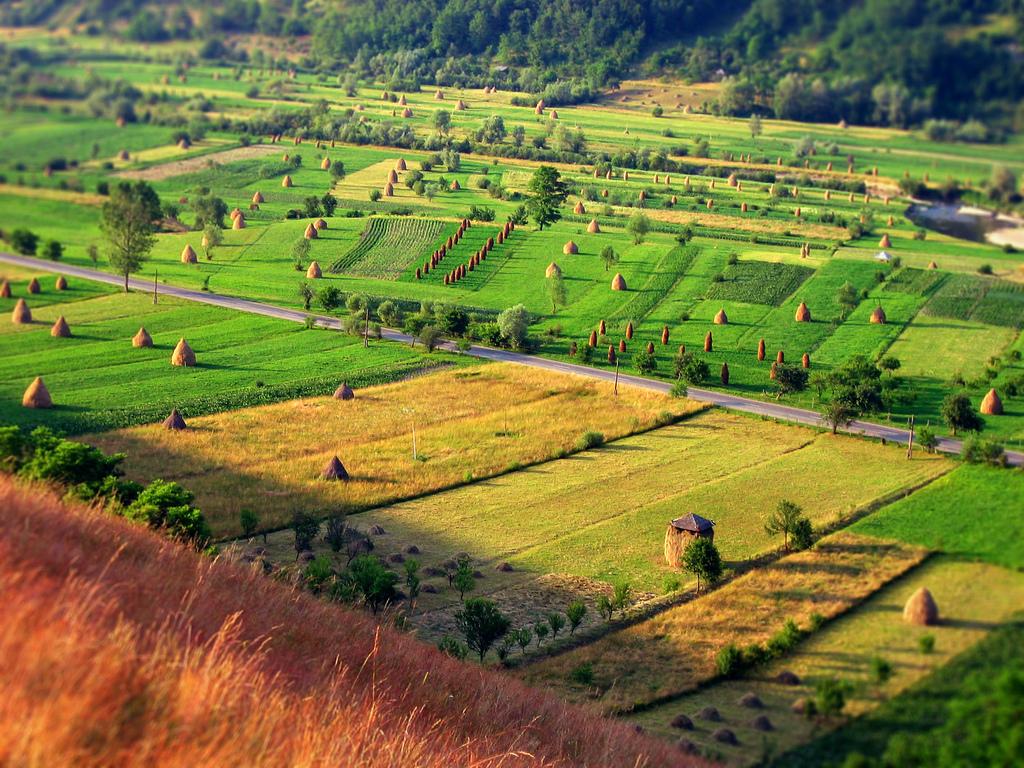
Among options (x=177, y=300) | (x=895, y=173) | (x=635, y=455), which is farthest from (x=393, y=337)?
(x=895, y=173)

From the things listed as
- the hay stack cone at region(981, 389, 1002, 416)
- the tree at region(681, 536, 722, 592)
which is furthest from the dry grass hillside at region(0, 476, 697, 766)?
the hay stack cone at region(981, 389, 1002, 416)

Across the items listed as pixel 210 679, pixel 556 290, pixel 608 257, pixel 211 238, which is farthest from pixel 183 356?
pixel 210 679

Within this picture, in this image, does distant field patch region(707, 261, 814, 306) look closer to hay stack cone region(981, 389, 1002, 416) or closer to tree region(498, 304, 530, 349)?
tree region(498, 304, 530, 349)

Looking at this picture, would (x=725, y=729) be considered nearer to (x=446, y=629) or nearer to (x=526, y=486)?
(x=446, y=629)

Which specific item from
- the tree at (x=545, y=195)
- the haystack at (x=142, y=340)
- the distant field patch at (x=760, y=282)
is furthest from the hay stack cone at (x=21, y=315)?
the distant field patch at (x=760, y=282)

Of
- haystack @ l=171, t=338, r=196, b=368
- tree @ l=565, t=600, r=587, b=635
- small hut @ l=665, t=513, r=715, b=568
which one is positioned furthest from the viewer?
haystack @ l=171, t=338, r=196, b=368

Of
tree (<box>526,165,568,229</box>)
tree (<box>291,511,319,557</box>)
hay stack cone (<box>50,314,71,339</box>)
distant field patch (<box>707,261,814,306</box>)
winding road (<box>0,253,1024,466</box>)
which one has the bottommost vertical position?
tree (<box>291,511,319,557</box>)

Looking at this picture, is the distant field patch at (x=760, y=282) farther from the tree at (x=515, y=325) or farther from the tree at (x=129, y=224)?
the tree at (x=129, y=224)
